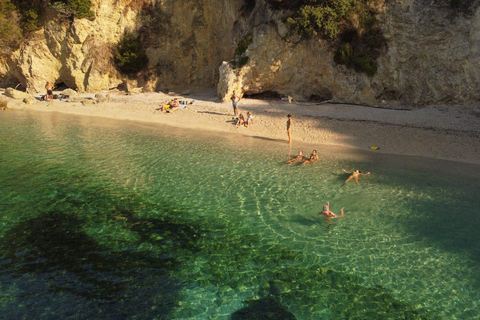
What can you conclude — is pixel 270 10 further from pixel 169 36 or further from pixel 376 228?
pixel 376 228

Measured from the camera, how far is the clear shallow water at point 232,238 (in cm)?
720

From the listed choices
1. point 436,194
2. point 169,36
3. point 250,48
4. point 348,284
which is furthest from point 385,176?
point 169,36

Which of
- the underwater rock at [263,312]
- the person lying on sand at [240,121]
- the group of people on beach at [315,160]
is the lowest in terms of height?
the underwater rock at [263,312]

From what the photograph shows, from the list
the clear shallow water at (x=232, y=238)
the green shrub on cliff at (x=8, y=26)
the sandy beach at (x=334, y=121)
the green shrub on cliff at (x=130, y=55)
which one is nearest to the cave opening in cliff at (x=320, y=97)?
the sandy beach at (x=334, y=121)

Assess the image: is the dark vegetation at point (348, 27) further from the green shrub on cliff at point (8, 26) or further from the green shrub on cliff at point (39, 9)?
the green shrub on cliff at point (8, 26)

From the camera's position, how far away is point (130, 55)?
95.8 ft

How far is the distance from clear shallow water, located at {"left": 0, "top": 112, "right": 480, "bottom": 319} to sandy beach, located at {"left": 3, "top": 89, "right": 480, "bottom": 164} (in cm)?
179

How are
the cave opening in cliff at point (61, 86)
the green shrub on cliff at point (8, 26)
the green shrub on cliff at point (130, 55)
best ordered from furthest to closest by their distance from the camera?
1. the cave opening in cliff at point (61, 86)
2. the green shrub on cliff at point (130, 55)
3. the green shrub on cliff at point (8, 26)

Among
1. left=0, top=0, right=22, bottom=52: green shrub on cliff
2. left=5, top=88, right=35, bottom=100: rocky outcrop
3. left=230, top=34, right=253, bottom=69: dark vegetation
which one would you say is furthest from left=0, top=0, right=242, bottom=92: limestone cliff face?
left=230, top=34, right=253, bottom=69: dark vegetation

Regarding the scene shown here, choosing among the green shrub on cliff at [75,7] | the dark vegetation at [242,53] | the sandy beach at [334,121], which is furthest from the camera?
the green shrub on cliff at [75,7]

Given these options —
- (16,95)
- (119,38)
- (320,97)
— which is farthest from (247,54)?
(16,95)

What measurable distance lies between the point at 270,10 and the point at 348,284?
68.4ft

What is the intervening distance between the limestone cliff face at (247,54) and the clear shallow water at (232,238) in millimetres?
8309

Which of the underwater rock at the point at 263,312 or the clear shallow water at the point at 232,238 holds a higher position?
the clear shallow water at the point at 232,238
